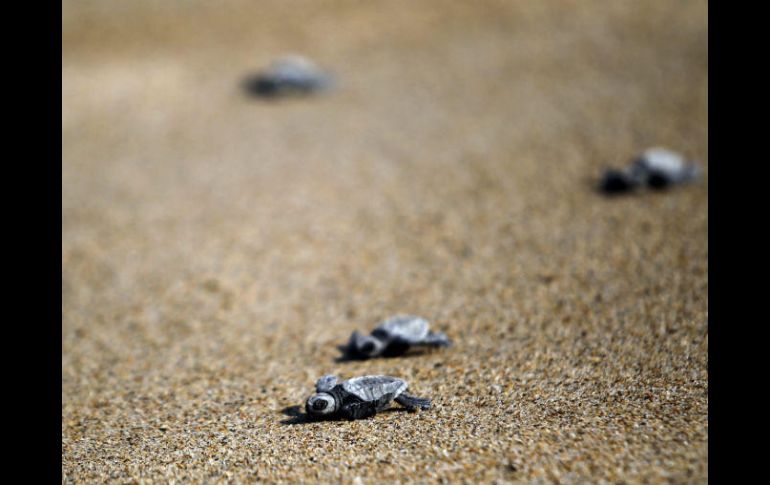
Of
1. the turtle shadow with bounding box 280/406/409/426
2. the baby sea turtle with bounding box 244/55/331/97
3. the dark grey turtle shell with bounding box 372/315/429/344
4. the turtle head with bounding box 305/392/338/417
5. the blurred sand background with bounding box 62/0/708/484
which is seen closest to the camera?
the blurred sand background with bounding box 62/0/708/484

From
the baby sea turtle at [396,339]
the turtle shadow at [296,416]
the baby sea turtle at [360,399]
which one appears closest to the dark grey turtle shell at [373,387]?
the baby sea turtle at [360,399]

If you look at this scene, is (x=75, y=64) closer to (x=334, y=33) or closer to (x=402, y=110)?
(x=334, y=33)

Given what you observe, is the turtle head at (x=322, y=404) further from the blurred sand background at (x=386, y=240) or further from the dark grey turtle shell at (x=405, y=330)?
the dark grey turtle shell at (x=405, y=330)

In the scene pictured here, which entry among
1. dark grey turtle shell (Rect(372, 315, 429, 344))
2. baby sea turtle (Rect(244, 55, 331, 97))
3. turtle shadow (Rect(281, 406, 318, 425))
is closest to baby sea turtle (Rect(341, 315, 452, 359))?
dark grey turtle shell (Rect(372, 315, 429, 344))

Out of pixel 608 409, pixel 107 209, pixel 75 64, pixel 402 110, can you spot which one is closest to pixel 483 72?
pixel 402 110

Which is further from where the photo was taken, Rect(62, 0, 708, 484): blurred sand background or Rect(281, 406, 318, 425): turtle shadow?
Rect(281, 406, 318, 425): turtle shadow

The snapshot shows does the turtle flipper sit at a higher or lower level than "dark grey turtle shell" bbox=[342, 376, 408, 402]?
lower

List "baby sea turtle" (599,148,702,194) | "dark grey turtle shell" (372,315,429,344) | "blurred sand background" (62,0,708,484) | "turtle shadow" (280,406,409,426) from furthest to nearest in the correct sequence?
"baby sea turtle" (599,148,702,194) < "dark grey turtle shell" (372,315,429,344) < "turtle shadow" (280,406,409,426) < "blurred sand background" (62,0,708,484)

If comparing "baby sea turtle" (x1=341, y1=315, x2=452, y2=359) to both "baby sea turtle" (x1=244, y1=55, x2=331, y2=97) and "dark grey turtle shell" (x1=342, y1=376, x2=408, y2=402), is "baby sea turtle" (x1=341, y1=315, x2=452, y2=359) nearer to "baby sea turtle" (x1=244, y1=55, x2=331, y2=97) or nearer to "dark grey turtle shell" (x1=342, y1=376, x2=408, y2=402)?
"dark grey turtle shell" (x1=342, y1=376, x2=408, y2=402)
